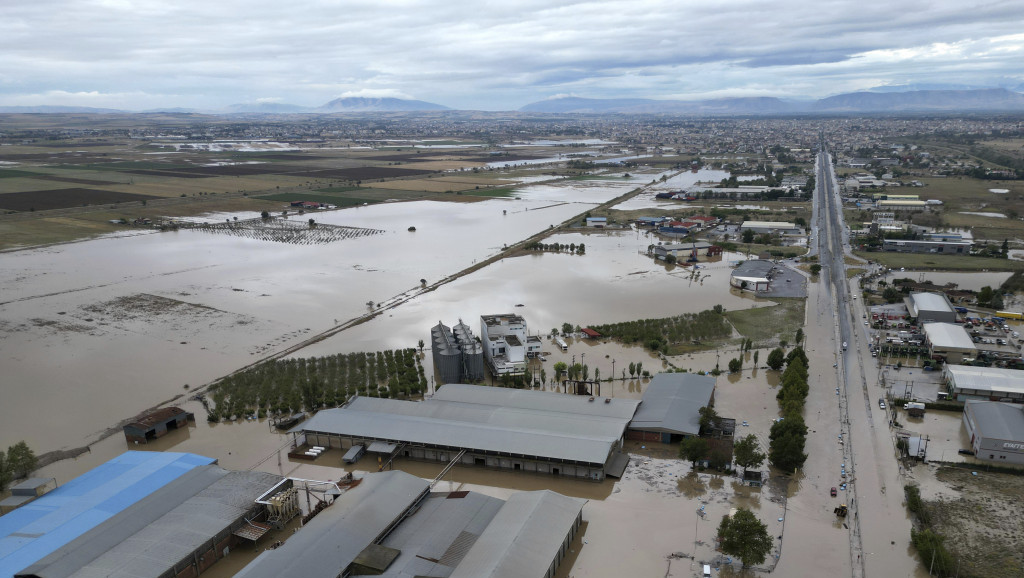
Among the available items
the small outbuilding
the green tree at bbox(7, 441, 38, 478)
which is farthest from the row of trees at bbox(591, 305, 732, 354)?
the green tree at bbox(7, 441, 38, 478)

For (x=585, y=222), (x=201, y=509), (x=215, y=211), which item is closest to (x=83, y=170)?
(x=215, y=211)

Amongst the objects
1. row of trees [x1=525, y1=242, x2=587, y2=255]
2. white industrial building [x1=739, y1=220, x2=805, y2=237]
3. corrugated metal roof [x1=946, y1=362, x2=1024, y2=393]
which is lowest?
corrugated metal roof [x1=946, y1=362, x2=1024, y2=393]

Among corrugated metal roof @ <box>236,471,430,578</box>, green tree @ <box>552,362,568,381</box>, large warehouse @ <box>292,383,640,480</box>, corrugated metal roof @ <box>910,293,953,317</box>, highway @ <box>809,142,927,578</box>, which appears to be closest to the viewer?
corrugated metal roof @ <box>236,471,430,578</box>

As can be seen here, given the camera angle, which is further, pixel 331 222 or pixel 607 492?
pixel 331 222

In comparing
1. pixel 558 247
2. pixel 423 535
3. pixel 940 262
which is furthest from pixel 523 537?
pixel 940 262

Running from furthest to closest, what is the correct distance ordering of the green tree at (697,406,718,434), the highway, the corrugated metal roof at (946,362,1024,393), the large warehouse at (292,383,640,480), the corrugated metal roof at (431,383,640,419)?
the corrugated metal roof at (946,362,1024,393) → the corrugated metal roof at (431,383,640,419) → the green tree at (697,406,718,434) → the large warehouse at (292,383,640,480) → the highway

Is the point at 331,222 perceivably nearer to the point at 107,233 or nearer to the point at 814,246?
the point at 107,233

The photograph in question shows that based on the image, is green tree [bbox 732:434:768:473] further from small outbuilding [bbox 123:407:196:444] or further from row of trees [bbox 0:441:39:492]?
row of trees [bbox 0:441:39:492]

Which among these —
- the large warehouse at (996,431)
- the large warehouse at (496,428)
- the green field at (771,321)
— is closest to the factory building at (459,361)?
the large warehouse at (496,428)
